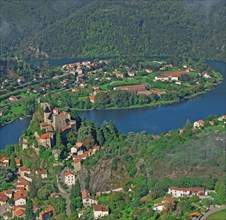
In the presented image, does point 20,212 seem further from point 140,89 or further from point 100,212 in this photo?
point 140,89

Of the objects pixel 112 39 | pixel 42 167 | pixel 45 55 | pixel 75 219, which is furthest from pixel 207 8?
pixel 75 219

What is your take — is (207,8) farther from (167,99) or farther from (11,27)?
(167,99)

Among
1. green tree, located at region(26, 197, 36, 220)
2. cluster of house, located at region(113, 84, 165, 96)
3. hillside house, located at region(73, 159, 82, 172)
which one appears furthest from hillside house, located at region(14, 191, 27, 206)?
cluster of house, located at region(113, 84, 165, 96)

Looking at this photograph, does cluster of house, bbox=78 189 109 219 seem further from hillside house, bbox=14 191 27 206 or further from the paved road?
the paved road

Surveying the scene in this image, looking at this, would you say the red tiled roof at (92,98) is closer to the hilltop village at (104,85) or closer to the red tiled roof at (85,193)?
the hilltop village at (104,85)

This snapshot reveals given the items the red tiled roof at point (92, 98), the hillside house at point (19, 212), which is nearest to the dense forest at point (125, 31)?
the red tiled roof at point (92, 98)
